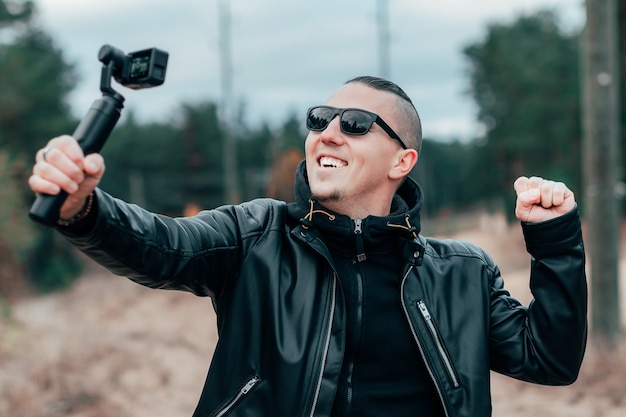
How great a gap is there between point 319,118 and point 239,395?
96 centimetres

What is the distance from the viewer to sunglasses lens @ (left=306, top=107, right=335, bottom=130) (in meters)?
2.61

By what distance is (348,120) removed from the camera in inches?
101

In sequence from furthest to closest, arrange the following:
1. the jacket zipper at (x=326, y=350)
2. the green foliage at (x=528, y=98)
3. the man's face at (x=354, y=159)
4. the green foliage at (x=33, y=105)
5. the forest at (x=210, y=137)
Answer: the green foliage at (x=528, y=98) < the green foliage at (x=33, y=105) < the forest at (x=210, y=137) < the man's face at (x=354, y=159) < the jacket zipper at (x=326, y=350)

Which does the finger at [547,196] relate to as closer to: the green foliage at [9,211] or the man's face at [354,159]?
the man's face at [354,159]

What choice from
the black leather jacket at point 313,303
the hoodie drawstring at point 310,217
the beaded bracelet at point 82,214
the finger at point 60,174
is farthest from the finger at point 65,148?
the hoodie drawstring at point 310,217

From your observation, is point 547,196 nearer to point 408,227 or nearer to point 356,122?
point 408,227

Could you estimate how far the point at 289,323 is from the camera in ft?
7.75

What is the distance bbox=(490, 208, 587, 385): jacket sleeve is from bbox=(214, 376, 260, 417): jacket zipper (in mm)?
885

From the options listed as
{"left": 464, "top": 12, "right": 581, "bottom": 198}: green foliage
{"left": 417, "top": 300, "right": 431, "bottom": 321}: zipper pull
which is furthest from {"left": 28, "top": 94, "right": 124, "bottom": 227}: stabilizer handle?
{"left": 464, "top": 12, "right": 581, "bottom": 198}: green foliage

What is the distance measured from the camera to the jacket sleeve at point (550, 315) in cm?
246

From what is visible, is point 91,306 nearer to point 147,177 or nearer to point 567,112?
point 567,112

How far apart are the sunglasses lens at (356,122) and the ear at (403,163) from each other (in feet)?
0.62

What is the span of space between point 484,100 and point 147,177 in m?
19.9

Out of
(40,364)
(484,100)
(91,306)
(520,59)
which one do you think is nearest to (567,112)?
(520,59)
